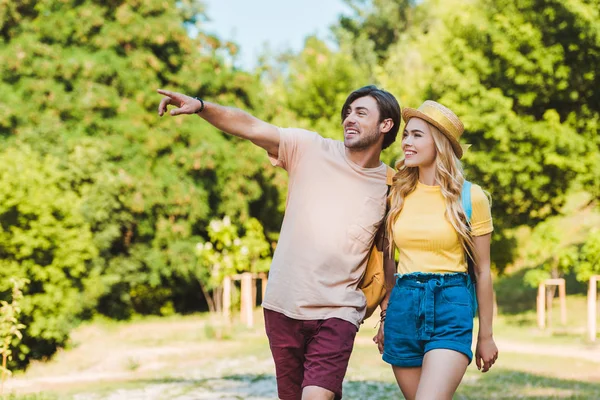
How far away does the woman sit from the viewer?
145 inches

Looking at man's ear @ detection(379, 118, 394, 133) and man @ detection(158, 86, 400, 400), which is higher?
man's ear @ detection(379, 118, 394, 133)

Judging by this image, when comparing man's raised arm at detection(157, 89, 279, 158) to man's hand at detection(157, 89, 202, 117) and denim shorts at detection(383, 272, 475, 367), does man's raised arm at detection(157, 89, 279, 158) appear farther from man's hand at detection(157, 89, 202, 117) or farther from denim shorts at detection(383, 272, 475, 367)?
denim shorts at detection(383, 272, 475, 367)

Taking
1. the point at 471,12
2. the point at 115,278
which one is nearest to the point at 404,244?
the point at 115,278

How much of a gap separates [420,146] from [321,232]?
0.66 metres

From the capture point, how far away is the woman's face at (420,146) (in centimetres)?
393

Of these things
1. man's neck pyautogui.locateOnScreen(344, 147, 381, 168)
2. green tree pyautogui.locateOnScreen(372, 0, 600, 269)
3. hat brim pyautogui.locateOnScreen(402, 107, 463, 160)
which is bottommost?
man's neck pyautogui.locateOnScreen(344, 147, 381, 168)

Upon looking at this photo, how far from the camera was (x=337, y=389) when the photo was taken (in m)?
4.06

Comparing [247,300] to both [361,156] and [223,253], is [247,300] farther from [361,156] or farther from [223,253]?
[361,156]

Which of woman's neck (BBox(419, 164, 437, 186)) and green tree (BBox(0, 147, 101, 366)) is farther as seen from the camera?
green tree (BBox(0, 147, 101, 366))

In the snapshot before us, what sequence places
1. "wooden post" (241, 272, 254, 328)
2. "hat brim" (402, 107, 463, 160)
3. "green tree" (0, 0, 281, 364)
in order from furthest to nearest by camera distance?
"wooden post" (241, 272, 254, 328) < "green tree" (0, 0, 281, 364) < "hat brim" (402, 107, 463, 160)

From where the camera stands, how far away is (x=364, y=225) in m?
4.08

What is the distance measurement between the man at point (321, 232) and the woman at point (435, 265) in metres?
0.23

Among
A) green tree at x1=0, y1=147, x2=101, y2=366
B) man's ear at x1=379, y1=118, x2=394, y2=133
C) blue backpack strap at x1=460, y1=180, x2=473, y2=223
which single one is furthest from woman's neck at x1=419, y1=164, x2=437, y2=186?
green tree at x1=0, y1=147, x2=101, y2=366

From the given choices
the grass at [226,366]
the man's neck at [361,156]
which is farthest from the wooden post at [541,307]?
the man's neck at [361,156]
